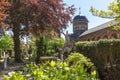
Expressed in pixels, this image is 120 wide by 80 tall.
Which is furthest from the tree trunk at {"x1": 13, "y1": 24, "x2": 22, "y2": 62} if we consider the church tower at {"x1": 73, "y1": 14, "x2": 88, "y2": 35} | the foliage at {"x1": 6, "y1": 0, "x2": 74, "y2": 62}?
the church tower at {"x1": 73, "y1": 14, "x2": 88, "y2": 35}

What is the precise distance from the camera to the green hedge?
47.7 feet

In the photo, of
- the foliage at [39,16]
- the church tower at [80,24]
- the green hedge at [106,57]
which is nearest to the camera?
the green hedge at [106,57]

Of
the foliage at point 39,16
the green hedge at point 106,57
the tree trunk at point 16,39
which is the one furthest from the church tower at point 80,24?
the green hedge at point 106,57

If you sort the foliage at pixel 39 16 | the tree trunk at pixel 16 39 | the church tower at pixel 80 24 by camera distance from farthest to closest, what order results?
the church tower at pixel 80 24 < the tree trunk at pixel 16 39 < the foliage at pixel 39 16

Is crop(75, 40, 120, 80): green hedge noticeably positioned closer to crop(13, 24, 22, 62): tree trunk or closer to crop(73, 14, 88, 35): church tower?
crop(13, 24, 22, 62): tree trunk

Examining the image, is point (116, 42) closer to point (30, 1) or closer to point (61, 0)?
point (30, 1)

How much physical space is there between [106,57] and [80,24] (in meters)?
73.6

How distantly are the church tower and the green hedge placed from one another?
70912mm

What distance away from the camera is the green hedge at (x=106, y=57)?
14531mm

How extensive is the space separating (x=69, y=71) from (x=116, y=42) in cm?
1038

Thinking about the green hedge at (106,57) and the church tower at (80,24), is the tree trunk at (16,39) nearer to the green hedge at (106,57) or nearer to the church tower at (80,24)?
the green hedge at (106,57)

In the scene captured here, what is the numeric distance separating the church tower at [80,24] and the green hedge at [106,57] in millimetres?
70912

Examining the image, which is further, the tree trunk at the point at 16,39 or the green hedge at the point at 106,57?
the tree trunk at the point at 16,39

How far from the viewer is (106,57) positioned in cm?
1530
